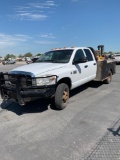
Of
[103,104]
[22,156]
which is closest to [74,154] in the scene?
[22,156]

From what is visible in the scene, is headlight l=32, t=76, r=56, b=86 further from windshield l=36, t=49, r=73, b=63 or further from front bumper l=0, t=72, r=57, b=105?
windshield l=36, t=49, r=73, b=63

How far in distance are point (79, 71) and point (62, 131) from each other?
113 inches

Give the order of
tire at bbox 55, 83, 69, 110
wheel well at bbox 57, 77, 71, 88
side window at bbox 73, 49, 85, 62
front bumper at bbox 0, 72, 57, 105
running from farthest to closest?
1. side window at bbox 73, 49, 85, 62
2. wheel well at bbox 57, 77, 71, 88
3. tire at bbox 55, 83, 69, 110
4. front bumper at bbox 0, 72, 57, 105

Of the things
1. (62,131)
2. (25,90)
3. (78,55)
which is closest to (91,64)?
(78,55)

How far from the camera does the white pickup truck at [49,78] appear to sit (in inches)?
200

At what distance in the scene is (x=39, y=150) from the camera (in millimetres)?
3508

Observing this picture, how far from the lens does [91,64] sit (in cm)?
770

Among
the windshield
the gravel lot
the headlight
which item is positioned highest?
the windshield

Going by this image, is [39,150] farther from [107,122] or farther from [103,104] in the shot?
[103,104]

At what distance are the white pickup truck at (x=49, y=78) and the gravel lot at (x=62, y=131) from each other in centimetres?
53

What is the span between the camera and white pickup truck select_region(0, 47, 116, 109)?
507cm

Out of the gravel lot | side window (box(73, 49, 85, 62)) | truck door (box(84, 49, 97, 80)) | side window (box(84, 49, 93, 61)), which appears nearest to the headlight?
the gravel lot

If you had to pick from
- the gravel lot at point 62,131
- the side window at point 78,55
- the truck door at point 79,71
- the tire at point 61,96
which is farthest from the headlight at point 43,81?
the side window at point 78,55

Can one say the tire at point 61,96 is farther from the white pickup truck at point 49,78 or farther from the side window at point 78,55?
the side window at point 78,55
